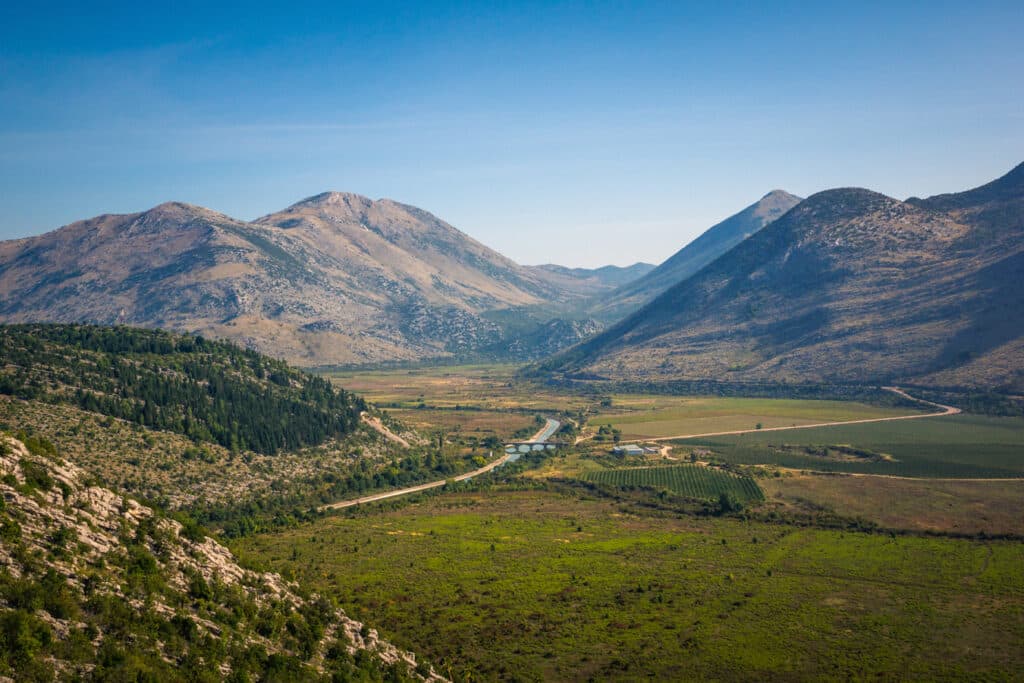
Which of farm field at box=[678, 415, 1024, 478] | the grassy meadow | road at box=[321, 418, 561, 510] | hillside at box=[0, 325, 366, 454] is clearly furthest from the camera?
farm field at box=[678, 415, 1024, 478]

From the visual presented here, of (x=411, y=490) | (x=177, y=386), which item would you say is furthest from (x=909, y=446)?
(x=177, y=386)

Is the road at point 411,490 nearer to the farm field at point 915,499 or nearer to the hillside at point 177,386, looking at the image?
the hillside at point 177,386

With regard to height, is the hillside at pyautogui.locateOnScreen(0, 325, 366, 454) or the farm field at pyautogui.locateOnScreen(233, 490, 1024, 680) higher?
the hillside at pyautogui.locateOnScreen(0, 325, 366, 454)

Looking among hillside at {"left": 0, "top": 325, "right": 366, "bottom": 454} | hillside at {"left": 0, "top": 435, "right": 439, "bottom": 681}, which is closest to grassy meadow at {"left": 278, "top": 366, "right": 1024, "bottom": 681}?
hillside at {"left": 0, "top": 435, "right": 439, "bottom": 681}

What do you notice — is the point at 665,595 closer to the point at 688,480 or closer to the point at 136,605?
the point at 136,605

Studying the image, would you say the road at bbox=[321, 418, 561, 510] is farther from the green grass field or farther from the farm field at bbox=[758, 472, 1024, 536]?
the farm field at bbox=[758, 472, 1024, 536]

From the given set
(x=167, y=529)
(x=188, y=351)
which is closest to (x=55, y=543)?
(x=167, y=529)
